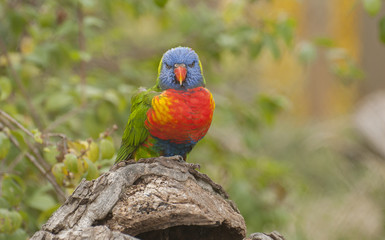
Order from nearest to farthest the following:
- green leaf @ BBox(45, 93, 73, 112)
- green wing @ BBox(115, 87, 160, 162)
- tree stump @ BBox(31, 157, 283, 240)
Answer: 1. tree stump @ BBox(31, 157, 283, 240)
2. green wing @ BBox(115, 87, 160, 162)
3. green leaf @ BBox(45, 93, 73, 112)

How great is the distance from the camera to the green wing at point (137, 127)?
2.03 m

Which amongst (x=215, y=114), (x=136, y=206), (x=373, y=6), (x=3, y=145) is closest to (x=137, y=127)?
(x=3, y=145)

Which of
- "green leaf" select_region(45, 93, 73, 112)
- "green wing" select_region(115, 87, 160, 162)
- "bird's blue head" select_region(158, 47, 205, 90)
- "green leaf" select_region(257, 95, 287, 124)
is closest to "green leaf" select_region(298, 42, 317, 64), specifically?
"green leaf" select_region(257, 95, 287, 124)

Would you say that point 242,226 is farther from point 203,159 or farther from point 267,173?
point 203,159

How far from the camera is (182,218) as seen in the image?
138 centimetres

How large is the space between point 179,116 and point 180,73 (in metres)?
0.21

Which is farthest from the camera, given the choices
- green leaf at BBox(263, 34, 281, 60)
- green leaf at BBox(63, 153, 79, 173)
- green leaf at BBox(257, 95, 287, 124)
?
green leaf at BBox(257, 95, 287, 124)

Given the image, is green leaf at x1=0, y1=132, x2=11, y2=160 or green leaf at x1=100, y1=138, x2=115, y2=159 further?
green leaf at x1=100, y1=138, x2=115, y2=159

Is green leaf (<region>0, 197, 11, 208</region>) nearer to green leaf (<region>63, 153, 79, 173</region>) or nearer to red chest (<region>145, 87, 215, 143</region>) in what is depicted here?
green leaf (<region>63, 153, 79, 173</region>)

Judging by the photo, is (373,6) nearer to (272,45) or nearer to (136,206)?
(272,45)

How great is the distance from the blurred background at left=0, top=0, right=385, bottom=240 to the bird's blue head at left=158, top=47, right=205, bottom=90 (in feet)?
Result: 0.76

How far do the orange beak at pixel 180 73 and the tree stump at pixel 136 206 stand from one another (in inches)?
23.1

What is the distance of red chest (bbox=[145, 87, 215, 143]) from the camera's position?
192 centimetres

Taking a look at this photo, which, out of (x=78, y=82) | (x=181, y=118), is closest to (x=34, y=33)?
(x=78, y=82)
